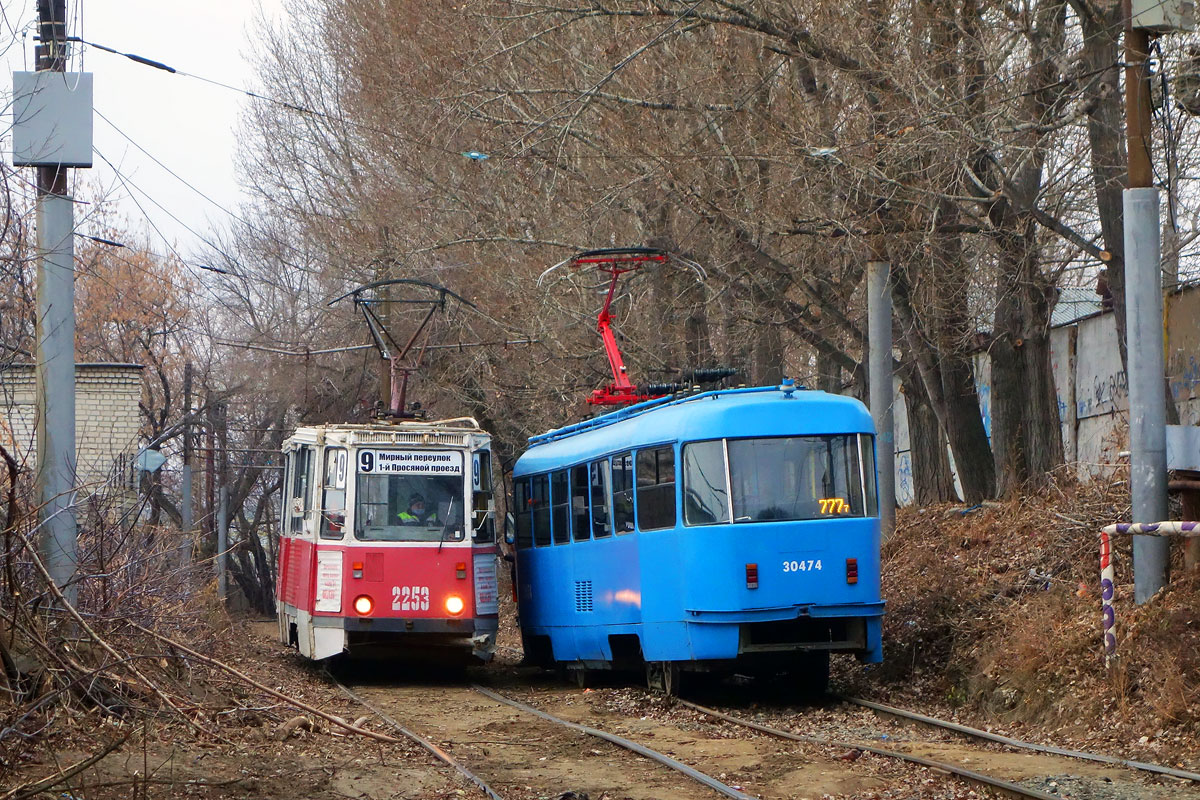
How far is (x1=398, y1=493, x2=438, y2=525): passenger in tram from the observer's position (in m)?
16.3

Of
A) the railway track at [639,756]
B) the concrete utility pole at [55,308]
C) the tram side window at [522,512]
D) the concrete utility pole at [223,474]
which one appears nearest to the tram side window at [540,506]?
the tram side window at [522,512]

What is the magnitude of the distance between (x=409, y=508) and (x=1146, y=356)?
8.16 metres

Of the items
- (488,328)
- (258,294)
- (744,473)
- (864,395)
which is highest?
(258,294)

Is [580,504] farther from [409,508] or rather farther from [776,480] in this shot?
[776,480]

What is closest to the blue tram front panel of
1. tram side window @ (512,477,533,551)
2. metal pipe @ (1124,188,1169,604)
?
metal pipe @ (1124,188,1169,604)

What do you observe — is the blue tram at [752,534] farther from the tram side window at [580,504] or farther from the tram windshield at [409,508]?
the tram windshield at [409,508]

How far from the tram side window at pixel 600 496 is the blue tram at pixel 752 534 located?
58cm

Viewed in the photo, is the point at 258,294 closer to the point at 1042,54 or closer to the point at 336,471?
the point at 336,471

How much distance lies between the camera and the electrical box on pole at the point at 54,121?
35.9 ft

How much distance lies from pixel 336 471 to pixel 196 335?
28887mm

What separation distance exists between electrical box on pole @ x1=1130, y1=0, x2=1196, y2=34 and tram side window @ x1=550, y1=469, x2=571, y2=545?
7.83 meters

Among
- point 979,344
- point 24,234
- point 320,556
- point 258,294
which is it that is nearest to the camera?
point 24,234

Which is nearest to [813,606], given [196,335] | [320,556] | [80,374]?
[320,556]

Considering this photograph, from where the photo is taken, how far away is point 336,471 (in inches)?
642
